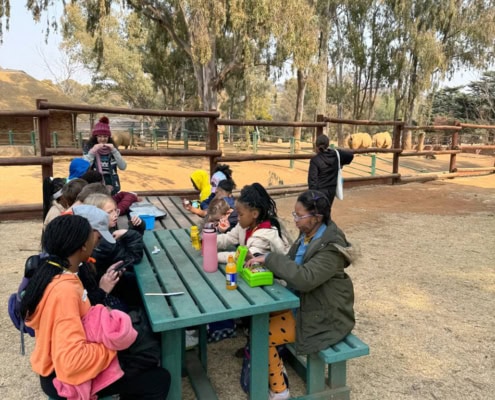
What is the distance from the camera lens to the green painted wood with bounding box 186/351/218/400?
7.48ft

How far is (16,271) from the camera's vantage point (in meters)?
4.16

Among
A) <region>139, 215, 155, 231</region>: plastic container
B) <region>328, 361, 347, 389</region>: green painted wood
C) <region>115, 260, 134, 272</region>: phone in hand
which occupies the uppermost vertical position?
<region>115, 260, 134, 272</region>: phone in hand

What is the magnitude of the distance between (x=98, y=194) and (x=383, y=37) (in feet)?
89.4

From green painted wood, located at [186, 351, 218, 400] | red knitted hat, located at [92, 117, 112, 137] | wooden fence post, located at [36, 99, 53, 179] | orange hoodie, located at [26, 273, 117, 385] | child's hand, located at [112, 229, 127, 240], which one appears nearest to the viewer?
orange hoodie, located at [26, 273, 117, 385]

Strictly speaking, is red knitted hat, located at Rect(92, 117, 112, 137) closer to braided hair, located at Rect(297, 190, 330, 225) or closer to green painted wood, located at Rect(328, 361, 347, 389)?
braided hair, located at Rect(297, 190, 330, 225)

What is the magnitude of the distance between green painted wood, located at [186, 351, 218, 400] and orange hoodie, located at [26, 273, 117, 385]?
834 mm

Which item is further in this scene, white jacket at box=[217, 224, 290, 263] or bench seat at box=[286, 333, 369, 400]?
white jacket at box=[217, 224, 290, 263]

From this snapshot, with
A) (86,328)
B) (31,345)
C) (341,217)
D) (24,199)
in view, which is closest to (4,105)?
(24,199)

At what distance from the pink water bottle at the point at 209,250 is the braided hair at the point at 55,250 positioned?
0.71m

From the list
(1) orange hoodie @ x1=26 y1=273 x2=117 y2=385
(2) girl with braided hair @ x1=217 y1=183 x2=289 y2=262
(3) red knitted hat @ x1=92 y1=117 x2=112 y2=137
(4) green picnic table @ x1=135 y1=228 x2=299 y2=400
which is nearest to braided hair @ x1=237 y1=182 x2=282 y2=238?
(2) girl with braided hair @ x1=217 y1=183 x2=289 y2=262

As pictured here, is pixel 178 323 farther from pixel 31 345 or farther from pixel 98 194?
pixel 31 345

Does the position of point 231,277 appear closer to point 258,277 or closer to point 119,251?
point 258,277

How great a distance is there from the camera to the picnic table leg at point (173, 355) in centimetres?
192

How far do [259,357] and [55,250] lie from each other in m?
1.05
